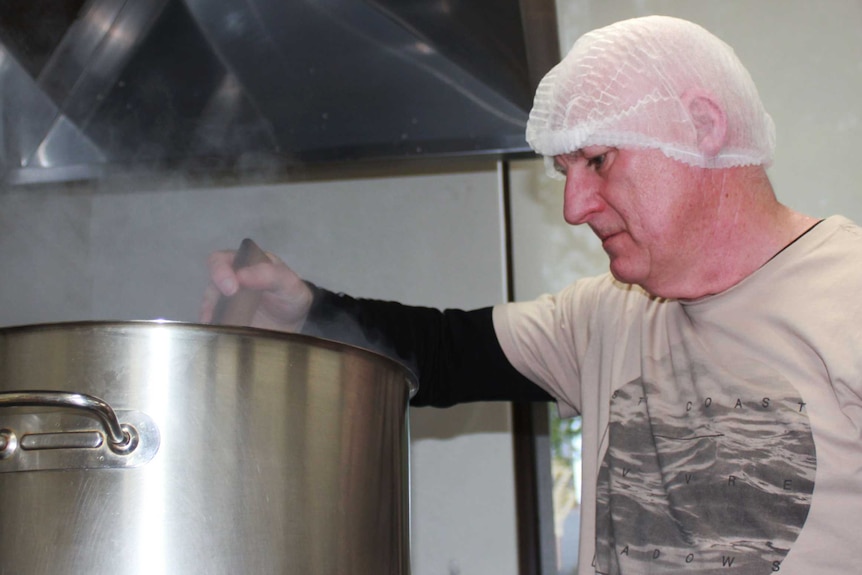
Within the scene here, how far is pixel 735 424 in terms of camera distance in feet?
2.45

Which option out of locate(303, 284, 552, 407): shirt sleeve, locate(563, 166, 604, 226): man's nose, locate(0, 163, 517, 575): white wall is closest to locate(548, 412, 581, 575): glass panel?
locate(0, 163, 517, 575): white wall

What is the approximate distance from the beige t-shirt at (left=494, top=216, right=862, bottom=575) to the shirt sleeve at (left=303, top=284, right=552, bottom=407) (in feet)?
0.33

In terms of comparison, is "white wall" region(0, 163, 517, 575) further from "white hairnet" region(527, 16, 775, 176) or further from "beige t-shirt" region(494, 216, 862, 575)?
"white hairnet" region(527, 16, 775, 176)

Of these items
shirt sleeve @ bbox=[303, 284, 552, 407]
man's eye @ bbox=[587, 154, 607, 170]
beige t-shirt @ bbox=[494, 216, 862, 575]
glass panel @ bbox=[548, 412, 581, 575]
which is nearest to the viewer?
beige t-shirt @ bbox=[494, 216, 862, 575]

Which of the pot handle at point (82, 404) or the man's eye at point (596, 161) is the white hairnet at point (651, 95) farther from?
the pot handle at point (82, 404)

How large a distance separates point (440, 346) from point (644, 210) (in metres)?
0.28

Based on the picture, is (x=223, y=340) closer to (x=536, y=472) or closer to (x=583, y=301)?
(x=583, y=301)

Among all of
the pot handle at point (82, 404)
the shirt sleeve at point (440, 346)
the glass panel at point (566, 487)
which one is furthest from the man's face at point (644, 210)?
the glass panel at point (566, 487)

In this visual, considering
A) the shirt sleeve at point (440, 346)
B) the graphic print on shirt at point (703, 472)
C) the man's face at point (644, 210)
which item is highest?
the man's face at point (644, 210)

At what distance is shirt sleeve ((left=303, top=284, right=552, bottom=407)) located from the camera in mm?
932

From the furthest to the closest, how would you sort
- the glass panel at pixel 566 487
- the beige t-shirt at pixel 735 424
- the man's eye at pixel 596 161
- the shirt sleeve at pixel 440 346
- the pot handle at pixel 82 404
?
the glass panel at pixel 566 487 < the shirt sleeve at pixel 440 346 < the man's eye at pixel 596 161 < the beige t-shirt at pixel 735 424 < the pot handle at pixel 82 404

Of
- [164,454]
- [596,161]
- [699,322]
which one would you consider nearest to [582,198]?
[596,161]

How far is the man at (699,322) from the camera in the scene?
701mm

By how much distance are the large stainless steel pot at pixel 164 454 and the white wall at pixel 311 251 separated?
2.39 feet
